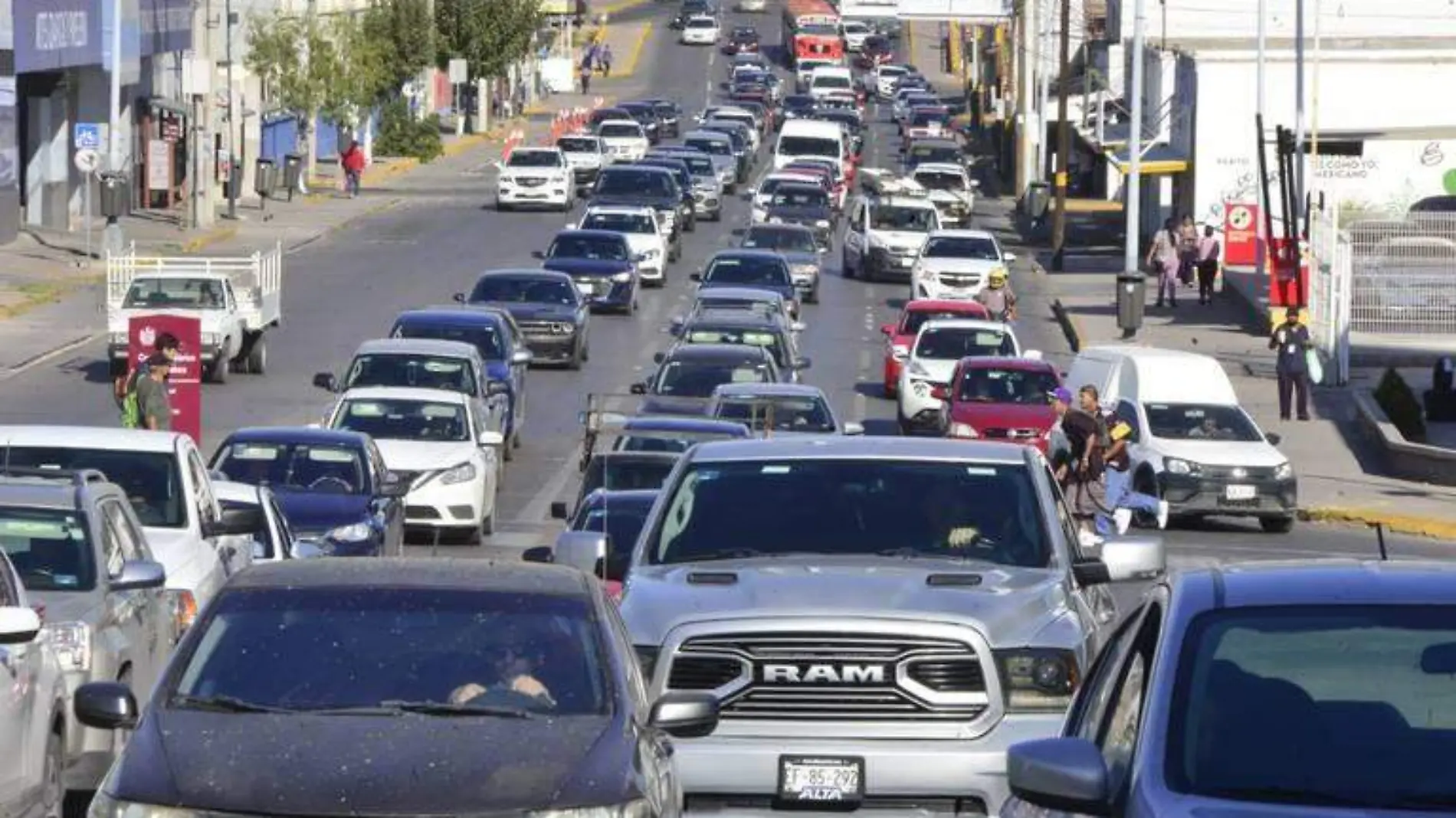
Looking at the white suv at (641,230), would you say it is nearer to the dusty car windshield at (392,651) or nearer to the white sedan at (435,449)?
the white sedan at (435,449)

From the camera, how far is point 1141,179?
77.8 m

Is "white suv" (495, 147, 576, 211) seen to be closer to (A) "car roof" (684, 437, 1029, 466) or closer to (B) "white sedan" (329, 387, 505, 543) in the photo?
(B) "white sedan" (329, 387, 505, 543)

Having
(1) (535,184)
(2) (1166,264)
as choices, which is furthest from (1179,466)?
(1) (535,184)

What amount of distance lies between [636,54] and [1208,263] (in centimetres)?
8636

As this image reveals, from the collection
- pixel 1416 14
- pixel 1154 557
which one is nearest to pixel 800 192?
pixel 1416 14

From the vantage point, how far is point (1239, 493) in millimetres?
32781

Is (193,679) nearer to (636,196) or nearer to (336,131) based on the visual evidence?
(636,196)

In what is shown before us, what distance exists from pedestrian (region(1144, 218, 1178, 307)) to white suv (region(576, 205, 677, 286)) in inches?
359

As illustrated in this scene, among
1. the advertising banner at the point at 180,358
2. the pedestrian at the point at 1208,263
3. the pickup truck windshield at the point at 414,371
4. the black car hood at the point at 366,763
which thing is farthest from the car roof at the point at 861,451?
the pedestrian at the point at 1208,263

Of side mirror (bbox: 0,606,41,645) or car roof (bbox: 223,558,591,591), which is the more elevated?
car roof (bbox: 223,558,591,591)

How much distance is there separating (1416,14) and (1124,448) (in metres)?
60.6

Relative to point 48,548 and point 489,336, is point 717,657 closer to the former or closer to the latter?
point 48,548

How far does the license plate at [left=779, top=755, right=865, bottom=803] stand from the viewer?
11469mm

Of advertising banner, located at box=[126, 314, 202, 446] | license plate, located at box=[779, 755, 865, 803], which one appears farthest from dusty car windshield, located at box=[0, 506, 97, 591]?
advertising banner, located at box=[126, 314, 202, 446]
